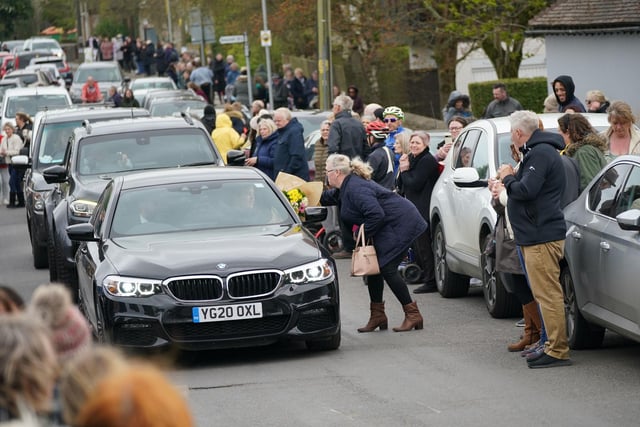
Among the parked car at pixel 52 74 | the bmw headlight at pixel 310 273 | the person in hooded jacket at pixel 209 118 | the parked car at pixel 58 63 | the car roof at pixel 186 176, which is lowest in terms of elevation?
the parked car at pixel 58 63

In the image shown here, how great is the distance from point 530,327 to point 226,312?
2385 mm

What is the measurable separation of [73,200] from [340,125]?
437 centimetres

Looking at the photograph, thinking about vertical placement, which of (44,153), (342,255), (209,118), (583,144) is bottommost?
(342,255)

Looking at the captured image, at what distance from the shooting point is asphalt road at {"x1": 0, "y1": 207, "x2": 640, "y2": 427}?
28.9 feet

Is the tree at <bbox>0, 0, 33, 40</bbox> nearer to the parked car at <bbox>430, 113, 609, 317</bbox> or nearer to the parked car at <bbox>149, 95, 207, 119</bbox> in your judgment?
the parked car at <bbox>149, 95, 207, 119</bbox>

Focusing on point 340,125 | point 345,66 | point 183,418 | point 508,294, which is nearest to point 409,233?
point 508,294

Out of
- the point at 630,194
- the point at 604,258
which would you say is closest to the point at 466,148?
the point at 630,194

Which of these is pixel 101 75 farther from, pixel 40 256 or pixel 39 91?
pixel 40 256

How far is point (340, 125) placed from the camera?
18.7 metres

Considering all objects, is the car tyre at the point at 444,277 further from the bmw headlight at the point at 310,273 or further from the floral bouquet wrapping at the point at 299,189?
the bmw headlight at the point at 310,273

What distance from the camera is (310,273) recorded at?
1091 cm

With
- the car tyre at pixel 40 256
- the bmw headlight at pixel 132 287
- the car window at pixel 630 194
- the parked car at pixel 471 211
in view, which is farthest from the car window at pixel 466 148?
the car tyre at pixel 40 256

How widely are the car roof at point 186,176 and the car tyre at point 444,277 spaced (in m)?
2.84

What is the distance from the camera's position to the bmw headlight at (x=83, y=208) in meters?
15.3
